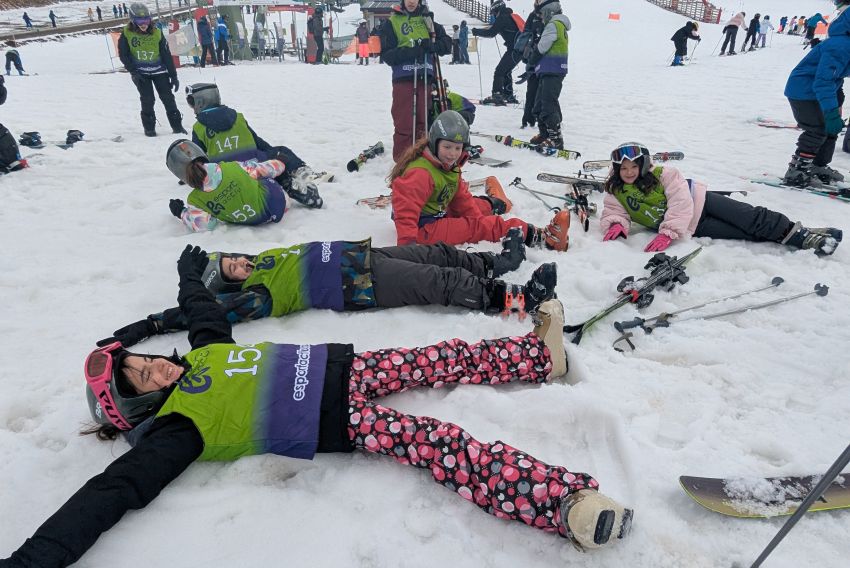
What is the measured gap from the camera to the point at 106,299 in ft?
12.2

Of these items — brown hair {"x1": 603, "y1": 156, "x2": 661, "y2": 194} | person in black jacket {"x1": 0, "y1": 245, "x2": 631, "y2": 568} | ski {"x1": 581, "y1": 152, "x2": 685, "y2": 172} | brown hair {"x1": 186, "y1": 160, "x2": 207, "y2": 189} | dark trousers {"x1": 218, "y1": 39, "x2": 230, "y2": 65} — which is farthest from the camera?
dark trousers {"x1": 218, "y1": 39, "x2": 230, "y2": 65}

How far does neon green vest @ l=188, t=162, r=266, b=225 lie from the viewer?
4578 millimetres

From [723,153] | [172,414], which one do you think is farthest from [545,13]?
[172,414]

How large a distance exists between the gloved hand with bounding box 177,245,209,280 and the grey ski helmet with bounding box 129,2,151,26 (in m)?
6.86

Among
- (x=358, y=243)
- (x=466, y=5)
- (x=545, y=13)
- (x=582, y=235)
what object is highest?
(x=466, y=5)

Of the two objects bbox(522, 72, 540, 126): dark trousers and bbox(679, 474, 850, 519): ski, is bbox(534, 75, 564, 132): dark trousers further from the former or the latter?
bbox(679, 474, 850, 519): ski

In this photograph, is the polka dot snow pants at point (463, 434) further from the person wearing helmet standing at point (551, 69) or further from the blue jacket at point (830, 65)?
the person wearing helmet standing at point (551, 69)

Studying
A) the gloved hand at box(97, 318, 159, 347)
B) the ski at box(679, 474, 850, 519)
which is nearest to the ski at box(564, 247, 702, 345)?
the ski at box(679, 474, 850, 519)

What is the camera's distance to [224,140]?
5.54m

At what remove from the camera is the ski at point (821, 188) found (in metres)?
4.96

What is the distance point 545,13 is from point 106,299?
7.21m

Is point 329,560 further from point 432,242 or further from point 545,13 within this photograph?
point 545,13

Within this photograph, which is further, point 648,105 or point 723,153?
point 648,105

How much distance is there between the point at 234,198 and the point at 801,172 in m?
6.03
